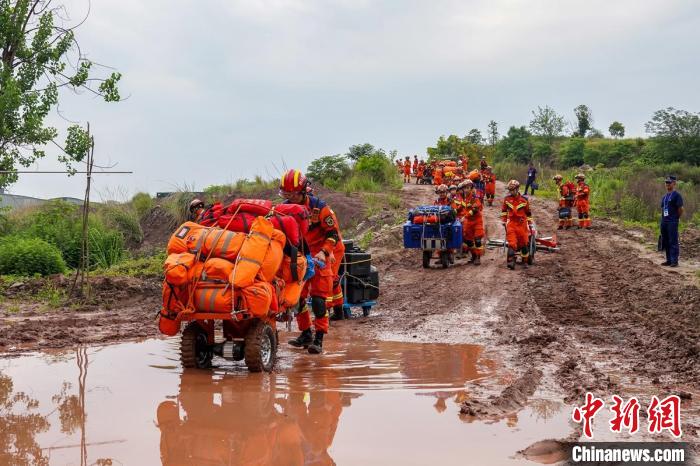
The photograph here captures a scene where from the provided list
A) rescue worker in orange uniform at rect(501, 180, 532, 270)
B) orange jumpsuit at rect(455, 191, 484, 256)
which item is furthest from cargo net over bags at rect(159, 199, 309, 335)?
orange jumpsuit at rect(455, 191, 484, 256)

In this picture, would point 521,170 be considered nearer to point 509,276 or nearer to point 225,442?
point 509,276

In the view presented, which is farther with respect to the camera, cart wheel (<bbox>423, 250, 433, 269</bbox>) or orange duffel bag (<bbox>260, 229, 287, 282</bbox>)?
cart wheel (<bbox>423, 250, 433, 269</bbox>)

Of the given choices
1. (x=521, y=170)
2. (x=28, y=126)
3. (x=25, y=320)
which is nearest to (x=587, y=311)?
(x=25, y=320)

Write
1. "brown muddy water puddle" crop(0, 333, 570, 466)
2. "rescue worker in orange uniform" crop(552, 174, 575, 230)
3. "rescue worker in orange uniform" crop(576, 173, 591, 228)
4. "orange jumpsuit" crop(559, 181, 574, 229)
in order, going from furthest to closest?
"orange jumpsuit" crop(559, 181, 574, 229)
"rescue worker in orange uniform" crop(552, 174, 575, 230)
"rescue worker in orange uniform" crop(576, 173, 591, 228)
"brown muddy water puddle" crop(0, 333, 570, 466)

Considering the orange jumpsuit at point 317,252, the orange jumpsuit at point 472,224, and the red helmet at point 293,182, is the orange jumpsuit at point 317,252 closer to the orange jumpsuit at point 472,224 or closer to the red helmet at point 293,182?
the red helmet at point 293,182

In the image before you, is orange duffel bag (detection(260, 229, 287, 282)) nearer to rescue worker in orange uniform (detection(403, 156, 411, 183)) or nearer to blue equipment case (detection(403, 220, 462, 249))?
blue equipment case (detection(403, 220, 462, 249))

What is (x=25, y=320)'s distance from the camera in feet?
36.3

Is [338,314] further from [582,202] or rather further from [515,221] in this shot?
[582,202]

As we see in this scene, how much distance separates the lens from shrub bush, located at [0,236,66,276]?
16.2m

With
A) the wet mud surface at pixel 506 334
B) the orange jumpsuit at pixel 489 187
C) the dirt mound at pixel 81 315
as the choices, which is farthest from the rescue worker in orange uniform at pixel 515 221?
the orange jumpsuit at pixel 489 187

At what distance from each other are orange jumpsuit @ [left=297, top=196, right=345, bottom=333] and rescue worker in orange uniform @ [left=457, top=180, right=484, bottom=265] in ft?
27.9

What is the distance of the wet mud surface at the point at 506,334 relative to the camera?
19.3 feet

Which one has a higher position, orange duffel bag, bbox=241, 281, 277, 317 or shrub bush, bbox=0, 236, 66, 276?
orange duffel bag, bbox=241, 281, 277, 317

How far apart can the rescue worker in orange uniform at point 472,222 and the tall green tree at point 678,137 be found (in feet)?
126
